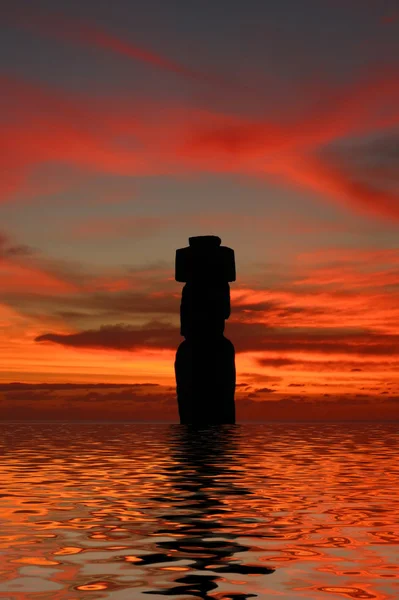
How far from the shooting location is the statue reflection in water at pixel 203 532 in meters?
14.8

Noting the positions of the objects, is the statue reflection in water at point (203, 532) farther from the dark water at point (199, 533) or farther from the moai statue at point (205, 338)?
the moai statue at point (205, 338)

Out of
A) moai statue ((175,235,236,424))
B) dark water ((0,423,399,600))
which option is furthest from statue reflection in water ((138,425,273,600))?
moai statue ((175,235,236,424))

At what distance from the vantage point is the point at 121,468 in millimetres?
40312

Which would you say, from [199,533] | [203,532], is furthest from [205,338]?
[199,533]

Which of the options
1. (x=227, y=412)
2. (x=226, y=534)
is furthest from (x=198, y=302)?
(x=226, y=534)

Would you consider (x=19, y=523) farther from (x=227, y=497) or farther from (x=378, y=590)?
(x=378, y=590)

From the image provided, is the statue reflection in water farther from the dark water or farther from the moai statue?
the moai statue

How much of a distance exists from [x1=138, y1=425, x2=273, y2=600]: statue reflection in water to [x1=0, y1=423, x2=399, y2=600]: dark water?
0.10 feet

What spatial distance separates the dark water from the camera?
47.2ft

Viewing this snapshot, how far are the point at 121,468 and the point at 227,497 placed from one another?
13.1 metres

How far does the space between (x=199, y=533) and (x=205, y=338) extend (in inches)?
3816

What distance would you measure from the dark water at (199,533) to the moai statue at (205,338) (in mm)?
76895

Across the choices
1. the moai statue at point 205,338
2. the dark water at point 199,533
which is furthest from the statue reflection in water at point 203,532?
the moai statue at point 205,338

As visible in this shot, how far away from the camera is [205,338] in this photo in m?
117
